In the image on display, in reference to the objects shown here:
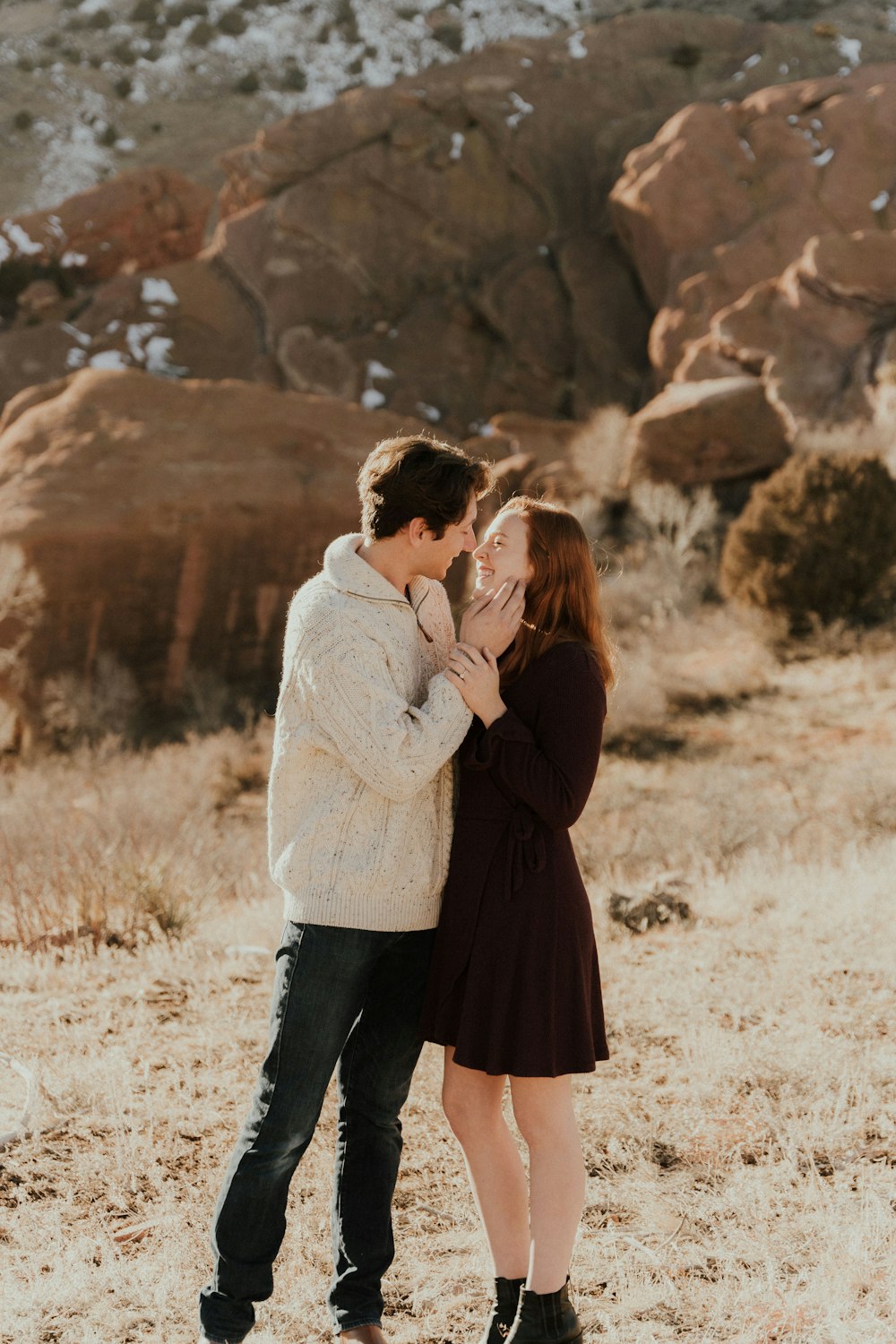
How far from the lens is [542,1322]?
235 centimetres

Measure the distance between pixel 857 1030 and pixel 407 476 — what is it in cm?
290

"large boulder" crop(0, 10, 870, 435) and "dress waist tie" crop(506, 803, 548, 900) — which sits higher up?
"dress waist tie" crop(506, 803, 548, 900)

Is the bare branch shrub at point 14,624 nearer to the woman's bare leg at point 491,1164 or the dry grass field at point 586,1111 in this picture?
the dry grass field at point 586,1111

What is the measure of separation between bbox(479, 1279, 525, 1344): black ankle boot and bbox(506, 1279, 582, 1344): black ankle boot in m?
0.13

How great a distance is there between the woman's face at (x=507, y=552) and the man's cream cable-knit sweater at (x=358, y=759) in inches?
8.1

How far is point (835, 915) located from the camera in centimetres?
536

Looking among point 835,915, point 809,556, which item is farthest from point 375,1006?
point 809,556

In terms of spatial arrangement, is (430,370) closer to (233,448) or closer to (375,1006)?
(233,448)

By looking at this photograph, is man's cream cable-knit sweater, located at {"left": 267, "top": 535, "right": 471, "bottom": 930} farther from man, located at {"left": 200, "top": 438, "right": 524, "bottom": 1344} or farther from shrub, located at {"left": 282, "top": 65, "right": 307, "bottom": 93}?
shrub, located at {"left": 282, "top": 65, "right": 307, "bottom": 93}

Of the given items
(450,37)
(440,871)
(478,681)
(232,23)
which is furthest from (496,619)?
(232,23)

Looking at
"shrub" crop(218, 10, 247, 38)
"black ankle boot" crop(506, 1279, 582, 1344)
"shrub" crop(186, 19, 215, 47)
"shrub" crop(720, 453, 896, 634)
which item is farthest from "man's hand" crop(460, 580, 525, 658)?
"shrub" crop(218, 10, 247, 38)

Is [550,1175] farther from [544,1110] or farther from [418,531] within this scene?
[418,531]

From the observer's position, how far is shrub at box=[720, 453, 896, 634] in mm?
15070

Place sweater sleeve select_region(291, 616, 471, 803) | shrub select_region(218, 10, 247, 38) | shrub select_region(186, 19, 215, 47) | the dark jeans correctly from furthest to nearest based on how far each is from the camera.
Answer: shrub select_region(218, 10, 247, 38)
shrub select_region(186, 19, 215, 47)
the dark jeans
sweater sleeve select_region(291, 616, 471, 803)
